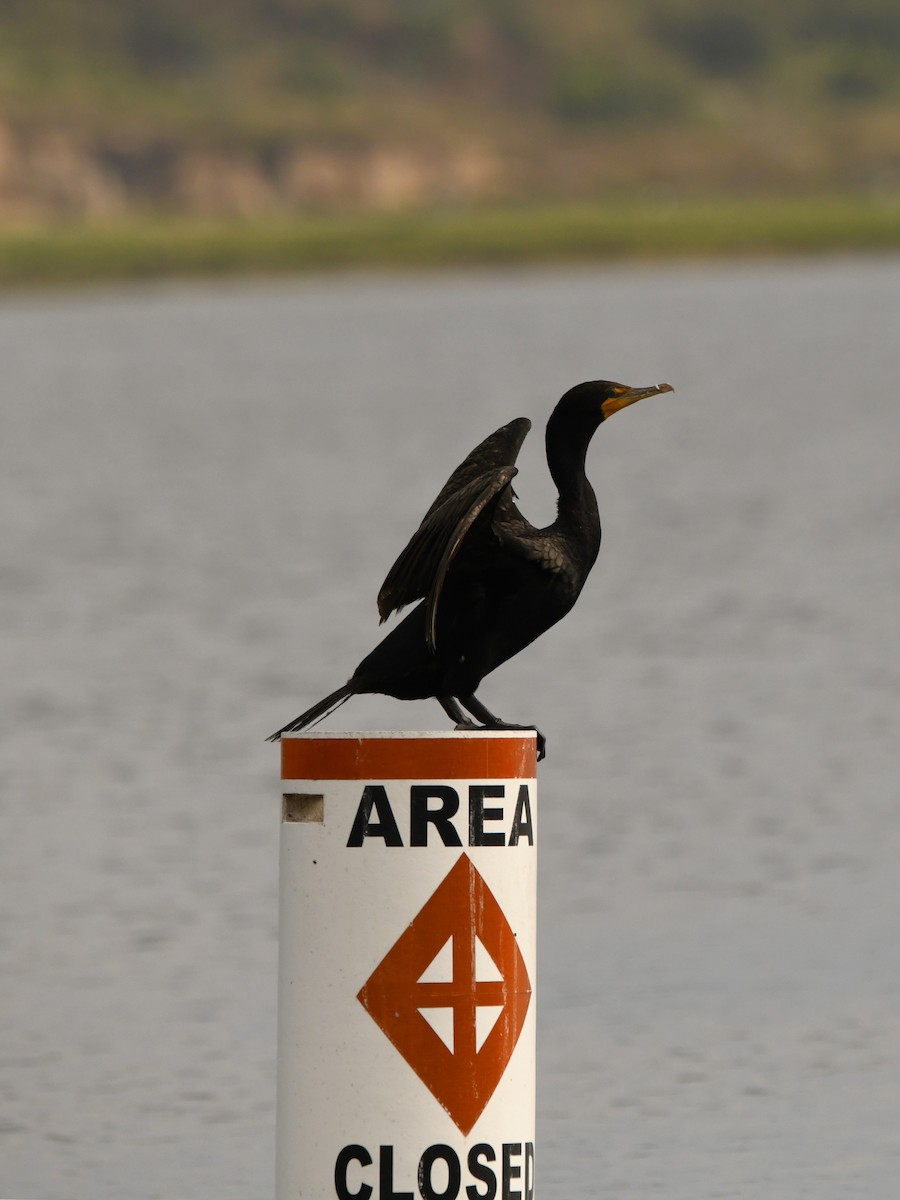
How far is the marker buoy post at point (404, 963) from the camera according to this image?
6.28 meters

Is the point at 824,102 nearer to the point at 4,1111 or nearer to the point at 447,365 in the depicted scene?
the point at 447,365

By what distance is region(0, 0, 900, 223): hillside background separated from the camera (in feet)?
328

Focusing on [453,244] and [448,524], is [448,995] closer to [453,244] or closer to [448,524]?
[448,524]

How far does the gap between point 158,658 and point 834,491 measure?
1263 centimetres

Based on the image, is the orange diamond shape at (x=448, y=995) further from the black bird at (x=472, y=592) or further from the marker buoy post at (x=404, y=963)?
the black bird at (x=472, y=592)

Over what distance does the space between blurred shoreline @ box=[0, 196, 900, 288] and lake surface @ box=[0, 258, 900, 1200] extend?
1498 cm

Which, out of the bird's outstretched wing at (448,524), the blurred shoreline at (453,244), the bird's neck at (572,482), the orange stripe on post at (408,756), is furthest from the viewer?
the blurred shoreline at (453,244)

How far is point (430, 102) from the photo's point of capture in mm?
120500

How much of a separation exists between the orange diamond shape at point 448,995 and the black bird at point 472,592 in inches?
28.5

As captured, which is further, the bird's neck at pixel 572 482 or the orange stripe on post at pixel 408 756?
the bird's neck at pixel 572 482

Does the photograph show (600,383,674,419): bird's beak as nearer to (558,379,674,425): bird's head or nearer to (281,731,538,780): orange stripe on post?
(558,379,674,425): bird's head

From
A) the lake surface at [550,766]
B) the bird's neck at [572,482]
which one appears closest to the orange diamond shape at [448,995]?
the bird's neck at [572,482]

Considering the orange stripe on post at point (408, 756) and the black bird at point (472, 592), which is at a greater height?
the black bird at point (472, 592)

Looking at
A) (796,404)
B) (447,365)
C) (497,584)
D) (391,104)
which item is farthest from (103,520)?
(391,104)
